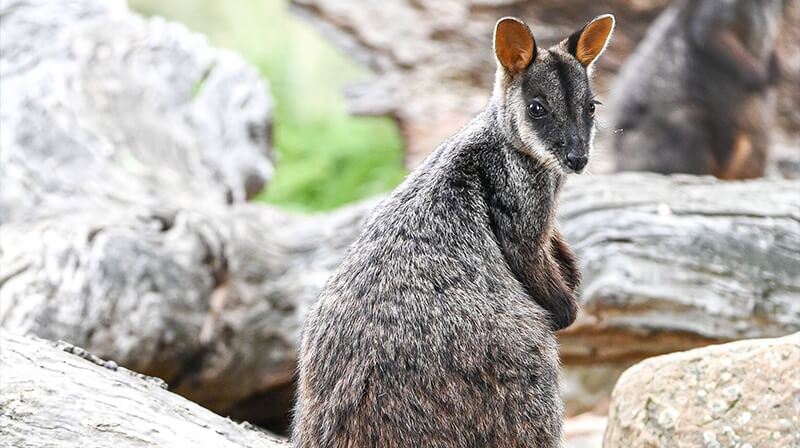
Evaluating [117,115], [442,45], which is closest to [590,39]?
[117,115]

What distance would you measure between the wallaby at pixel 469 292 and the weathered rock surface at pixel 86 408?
568 millimetres

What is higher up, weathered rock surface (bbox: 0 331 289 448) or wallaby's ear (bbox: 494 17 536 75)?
wallaby's ear (bbox: 494 17 536 75)

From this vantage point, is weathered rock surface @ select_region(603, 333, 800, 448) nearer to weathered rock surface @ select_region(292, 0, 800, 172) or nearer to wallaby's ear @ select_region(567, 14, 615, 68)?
wallaby's ear @ select_region(567, 14, 615, 68)

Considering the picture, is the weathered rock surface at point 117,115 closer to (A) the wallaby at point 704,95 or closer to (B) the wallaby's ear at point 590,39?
(B) the wallaby's ear at point 590,39

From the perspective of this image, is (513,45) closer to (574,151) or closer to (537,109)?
(537,109)

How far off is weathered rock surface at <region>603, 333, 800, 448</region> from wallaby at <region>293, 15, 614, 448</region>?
2.06ft

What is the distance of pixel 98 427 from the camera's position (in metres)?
4.12

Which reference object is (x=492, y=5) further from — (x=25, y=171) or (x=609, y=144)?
(x=25, y=171)

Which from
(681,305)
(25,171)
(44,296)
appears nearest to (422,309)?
(44,296)

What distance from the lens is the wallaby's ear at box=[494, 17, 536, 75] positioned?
435 cm

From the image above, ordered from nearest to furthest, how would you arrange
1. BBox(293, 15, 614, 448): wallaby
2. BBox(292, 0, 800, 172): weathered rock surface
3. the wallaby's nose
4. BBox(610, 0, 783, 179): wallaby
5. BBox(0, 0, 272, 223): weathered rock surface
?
BBox(293, 15, 614, 448): wallaby < the wallaby's nose < BBox(0, 0, 272, 223): weathered rock surface < BBox(610, 0, 783, 179): wallaby < BBox(292, 0, 800, 172): weathered rock surface

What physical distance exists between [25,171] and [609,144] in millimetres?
8419

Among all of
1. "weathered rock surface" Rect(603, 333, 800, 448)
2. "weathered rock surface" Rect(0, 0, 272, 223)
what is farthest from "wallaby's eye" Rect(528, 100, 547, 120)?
"weathered rock surface" Rect(0, 0, 272, 223)

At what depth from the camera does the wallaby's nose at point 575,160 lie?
433cm
